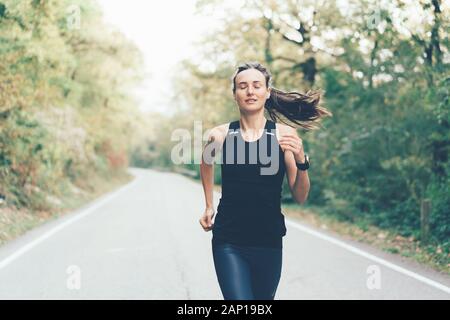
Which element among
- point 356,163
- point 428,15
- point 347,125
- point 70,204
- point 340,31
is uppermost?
point 340,31

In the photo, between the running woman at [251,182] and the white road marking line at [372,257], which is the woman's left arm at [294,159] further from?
the white road marking line at [372,257]

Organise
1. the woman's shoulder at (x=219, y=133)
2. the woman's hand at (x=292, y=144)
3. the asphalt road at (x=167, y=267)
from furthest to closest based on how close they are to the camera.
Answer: the asphalt road at (x=167, y=267) → the woman's shoulder at (x=219, y=133) → the woman's hand at (x=292, y=144)

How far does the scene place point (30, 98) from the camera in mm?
12477

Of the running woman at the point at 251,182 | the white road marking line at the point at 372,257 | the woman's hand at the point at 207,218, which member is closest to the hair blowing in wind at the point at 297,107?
the running woman at the point at 251,182

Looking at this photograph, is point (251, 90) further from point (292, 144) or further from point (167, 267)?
point (167, 267)

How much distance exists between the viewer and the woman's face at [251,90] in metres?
2.96

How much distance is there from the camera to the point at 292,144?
285 cm

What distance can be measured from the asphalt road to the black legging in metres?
3.06

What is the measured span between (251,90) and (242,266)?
3.20ft
